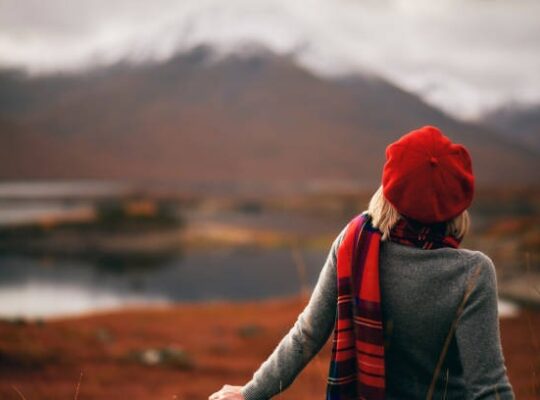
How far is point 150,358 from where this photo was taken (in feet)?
32.3

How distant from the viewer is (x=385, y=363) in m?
1.42

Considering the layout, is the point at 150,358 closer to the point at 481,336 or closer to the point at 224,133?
the point at 481,336

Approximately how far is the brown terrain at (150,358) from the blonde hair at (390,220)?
13.5 ft

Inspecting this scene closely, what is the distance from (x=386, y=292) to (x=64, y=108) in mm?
187010

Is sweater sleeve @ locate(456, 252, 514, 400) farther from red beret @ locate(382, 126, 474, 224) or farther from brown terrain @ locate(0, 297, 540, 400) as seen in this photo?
brown terrain @ locate(0, 297, 540, 400)

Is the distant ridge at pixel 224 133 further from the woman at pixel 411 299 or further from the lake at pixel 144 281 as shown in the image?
the woman at pixel 411 299

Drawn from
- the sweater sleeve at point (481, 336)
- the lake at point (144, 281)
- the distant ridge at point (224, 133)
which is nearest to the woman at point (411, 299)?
the sweater sleeve at point (481, 336)

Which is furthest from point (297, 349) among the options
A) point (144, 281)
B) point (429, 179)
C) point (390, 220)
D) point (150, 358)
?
point (144, 281)

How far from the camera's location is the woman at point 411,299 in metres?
1.27

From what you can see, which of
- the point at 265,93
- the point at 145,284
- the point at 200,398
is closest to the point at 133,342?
the point at 200,398

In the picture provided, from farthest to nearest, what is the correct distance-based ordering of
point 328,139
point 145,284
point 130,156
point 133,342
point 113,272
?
point 328,139, point 130,156, point 113,272, point 145,284, point 133,342

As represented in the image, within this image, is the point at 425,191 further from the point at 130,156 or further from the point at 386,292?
the point at 130,156

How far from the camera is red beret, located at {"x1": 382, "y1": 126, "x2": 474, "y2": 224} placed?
1295 millimetres

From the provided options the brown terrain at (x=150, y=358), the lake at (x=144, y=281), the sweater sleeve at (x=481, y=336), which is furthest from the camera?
the lake at (x=144, y=281)
